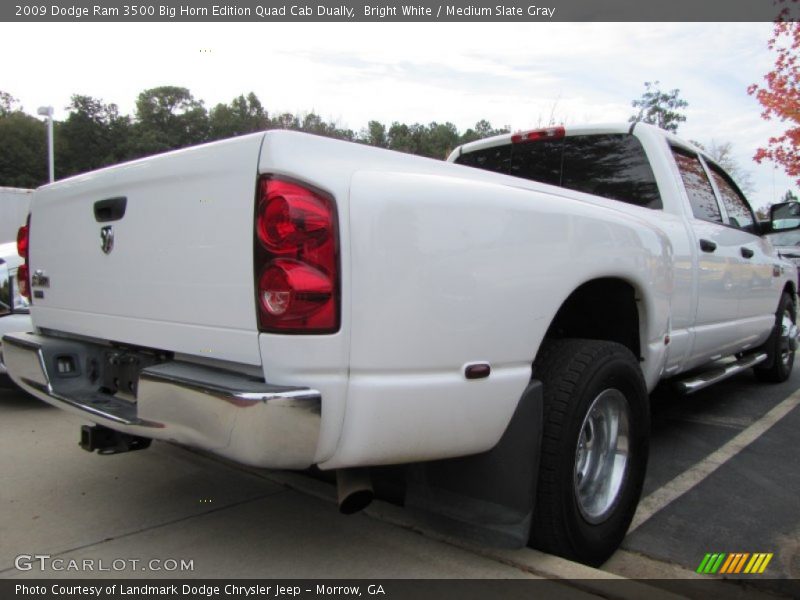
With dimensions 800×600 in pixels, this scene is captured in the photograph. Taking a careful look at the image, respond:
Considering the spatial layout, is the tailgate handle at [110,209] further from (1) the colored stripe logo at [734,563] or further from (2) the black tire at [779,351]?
(2) the black tire at [779,351]

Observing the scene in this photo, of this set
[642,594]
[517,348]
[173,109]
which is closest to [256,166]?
[517,348]

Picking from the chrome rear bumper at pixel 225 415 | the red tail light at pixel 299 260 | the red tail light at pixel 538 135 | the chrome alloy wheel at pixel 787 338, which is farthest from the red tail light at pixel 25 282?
the chrome alloy wheel at pixel 787 338

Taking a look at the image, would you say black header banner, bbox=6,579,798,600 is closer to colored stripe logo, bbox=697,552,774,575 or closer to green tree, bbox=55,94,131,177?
colored stripe logo, bbox=697,552,774,575

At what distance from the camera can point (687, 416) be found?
4.98 m

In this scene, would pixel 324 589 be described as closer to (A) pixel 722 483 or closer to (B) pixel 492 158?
(A) pixel 722 483

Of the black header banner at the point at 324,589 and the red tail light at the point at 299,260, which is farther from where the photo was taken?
the black header banner at the point at 324,589

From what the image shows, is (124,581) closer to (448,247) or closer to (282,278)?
(282,278)

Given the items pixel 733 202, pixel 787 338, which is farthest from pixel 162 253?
pixel 787 338

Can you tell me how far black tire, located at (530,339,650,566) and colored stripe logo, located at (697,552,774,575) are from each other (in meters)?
0.35

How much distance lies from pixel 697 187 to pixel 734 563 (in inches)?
Result: 92.4

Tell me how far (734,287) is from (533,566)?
109 inches

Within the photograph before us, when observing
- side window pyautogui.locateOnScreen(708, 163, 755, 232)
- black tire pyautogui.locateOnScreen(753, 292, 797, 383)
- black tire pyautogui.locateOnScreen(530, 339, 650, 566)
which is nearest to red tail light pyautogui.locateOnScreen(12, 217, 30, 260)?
black tire pyautogui.locateOnScreen(530, 339, 650, 566)

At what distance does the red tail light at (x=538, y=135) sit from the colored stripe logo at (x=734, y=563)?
2.57 m

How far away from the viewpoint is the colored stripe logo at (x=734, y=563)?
2576 millimetres
